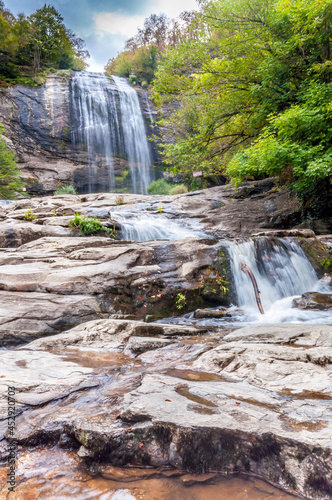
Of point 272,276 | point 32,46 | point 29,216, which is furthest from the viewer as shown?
point 32,46

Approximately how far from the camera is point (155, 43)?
29.5m

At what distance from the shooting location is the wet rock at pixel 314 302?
221 inches

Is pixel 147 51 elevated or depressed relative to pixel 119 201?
elevated

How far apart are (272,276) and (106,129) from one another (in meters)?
21.1

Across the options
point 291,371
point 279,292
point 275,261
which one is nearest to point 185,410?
point 291,371

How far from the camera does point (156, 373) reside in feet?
8.96

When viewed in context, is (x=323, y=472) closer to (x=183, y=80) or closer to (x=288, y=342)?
(x=288, y=342)

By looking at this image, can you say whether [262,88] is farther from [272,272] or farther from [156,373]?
[156,373]

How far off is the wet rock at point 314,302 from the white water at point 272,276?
159 mm

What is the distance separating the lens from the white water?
19.6 feet

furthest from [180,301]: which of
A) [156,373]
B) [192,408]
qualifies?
[192,408]

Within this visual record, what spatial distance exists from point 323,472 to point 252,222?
1000 centimetres

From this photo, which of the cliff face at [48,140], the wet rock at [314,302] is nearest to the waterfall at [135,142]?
the cliff face at [48,140]

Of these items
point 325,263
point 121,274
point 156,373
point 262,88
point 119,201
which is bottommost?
point 156,373
